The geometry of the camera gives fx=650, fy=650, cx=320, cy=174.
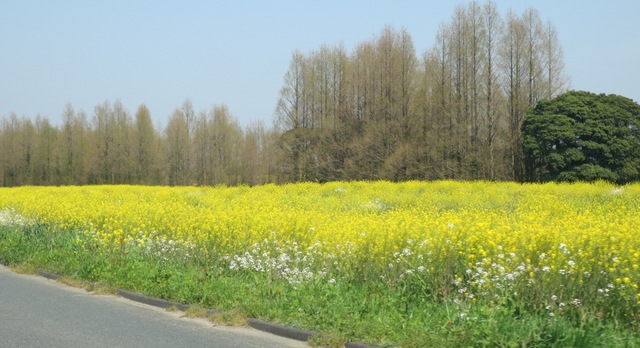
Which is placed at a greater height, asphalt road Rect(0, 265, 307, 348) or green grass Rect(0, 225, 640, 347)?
green grass Rect(0, 225, 640, 347)

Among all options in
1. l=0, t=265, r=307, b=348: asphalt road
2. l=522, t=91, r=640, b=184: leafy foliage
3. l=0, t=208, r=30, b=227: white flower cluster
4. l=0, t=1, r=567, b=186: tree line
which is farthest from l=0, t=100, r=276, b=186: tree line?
l=0, t=265, r=307, b=348: asphalt road

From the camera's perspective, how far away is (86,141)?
7750 centimetres

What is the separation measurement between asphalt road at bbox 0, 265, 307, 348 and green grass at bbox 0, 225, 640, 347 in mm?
440

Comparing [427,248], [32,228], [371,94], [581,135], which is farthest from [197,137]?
[427,248]

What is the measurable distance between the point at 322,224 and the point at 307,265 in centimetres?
334

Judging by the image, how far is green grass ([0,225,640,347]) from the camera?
6.33m

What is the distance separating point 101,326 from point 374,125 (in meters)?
44.5

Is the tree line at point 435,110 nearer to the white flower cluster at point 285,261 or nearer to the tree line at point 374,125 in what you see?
the tree line at point 374,125

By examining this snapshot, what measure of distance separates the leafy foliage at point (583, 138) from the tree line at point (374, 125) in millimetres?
3615

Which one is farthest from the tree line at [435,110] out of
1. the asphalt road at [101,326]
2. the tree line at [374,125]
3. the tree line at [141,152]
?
the asphalt road at [101,326]

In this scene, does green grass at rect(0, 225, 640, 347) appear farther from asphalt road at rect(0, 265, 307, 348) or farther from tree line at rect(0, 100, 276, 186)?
tree line at rect(0, 100, 276, 186)

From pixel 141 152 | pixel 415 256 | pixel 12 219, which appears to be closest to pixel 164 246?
pixel 415 256

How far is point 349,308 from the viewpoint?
26.5ft

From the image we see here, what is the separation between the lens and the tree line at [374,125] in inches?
1821
